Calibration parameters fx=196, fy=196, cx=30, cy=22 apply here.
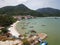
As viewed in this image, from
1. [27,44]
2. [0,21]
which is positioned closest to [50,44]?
[27,44]

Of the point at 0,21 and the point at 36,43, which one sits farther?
the point at 0,21

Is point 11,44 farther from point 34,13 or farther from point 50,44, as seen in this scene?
point 34,13

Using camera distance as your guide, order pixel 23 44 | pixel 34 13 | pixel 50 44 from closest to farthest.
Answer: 1. pixel 23 44
2. pixel 50 44
3. pixel 34 13

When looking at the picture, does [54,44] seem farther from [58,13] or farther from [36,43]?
[58,13]

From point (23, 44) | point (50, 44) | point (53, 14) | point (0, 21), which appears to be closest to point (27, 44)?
point (23, 44)

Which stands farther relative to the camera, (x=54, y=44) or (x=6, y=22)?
(x=6, y=22)

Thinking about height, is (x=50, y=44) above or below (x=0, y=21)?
above

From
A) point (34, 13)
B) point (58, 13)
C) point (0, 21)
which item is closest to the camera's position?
point (0, 21)

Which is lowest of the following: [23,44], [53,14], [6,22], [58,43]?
[53,14]

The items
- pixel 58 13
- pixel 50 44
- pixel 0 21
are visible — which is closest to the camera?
pixel 50 44
